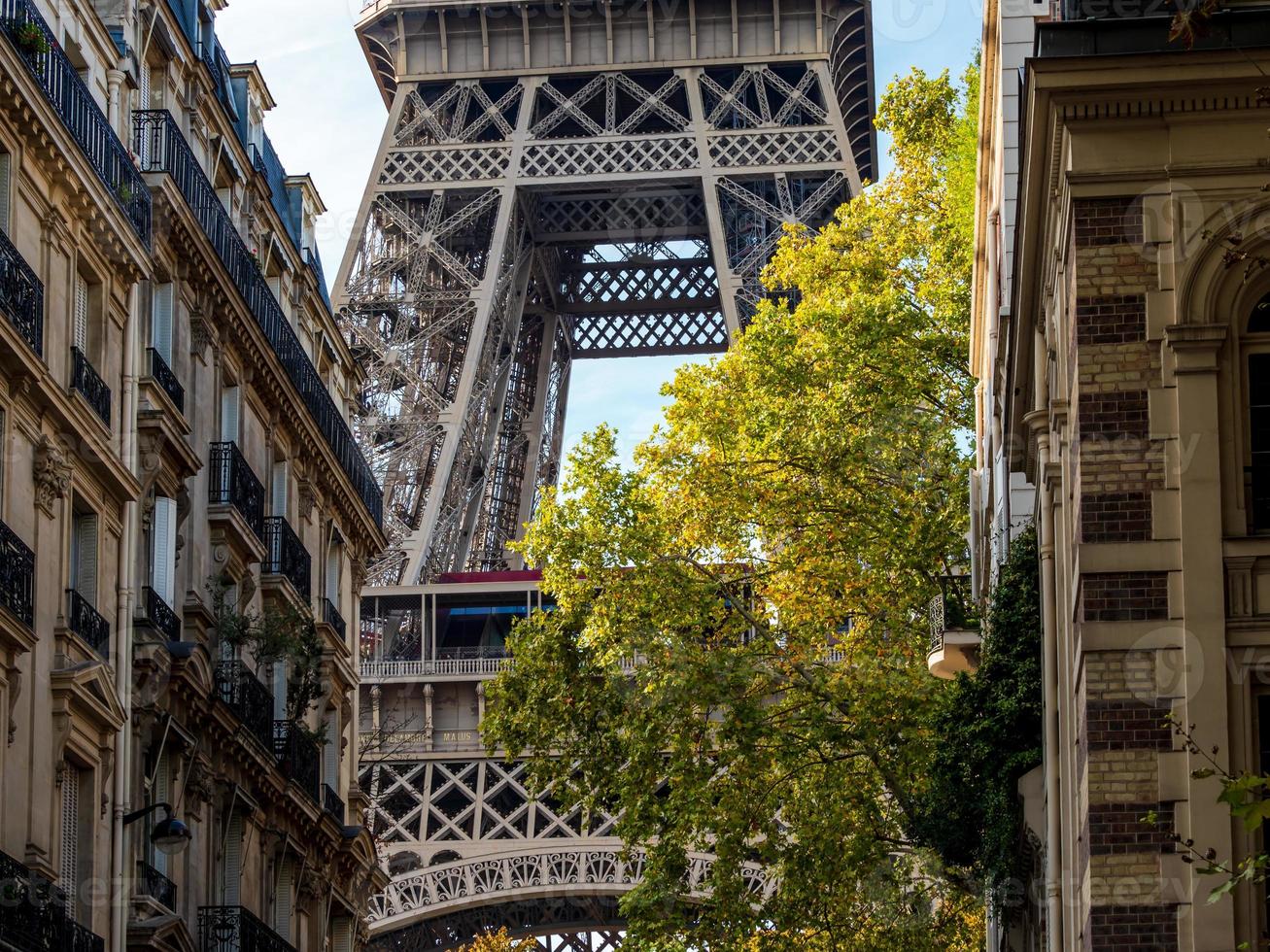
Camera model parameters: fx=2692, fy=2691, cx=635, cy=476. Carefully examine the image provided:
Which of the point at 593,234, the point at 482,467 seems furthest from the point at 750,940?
the point at 593,234

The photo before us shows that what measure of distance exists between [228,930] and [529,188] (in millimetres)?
46870

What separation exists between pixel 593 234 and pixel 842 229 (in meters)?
39.7

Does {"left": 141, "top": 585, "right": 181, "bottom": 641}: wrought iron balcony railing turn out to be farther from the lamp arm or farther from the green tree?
the green tree

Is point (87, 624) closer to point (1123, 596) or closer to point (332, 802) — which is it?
point (1123, 596)

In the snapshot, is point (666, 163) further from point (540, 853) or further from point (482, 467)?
point (540, 853)

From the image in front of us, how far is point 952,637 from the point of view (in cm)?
3002

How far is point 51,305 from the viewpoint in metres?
24.9

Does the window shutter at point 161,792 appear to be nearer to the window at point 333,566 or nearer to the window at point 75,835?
the window at point 75,835

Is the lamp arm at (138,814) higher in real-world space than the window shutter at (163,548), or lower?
lower

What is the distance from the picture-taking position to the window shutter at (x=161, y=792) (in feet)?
94.5

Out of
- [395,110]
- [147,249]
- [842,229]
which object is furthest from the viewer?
[395,110]

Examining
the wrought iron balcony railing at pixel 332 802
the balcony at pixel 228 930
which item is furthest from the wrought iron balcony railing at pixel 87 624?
the wrought iron balcony railing at pixel 332 802

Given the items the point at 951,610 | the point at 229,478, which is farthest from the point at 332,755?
the point at 951,610

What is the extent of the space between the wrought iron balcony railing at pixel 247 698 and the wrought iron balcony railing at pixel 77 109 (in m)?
5.61
